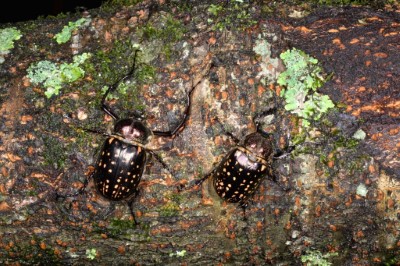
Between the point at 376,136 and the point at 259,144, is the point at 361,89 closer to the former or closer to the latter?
the point at 376,136

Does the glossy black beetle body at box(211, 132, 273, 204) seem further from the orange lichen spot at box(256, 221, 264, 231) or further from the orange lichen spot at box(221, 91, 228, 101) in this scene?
the orange lichen spot at box(221, 91, 228, 101)

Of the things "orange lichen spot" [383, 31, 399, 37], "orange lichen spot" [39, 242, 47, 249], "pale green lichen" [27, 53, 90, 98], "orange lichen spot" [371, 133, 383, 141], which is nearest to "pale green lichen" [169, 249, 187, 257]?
"orange lichen spot" [39, 242, 47, 249]

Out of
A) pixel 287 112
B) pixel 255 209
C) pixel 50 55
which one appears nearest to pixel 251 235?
pixel 255 209

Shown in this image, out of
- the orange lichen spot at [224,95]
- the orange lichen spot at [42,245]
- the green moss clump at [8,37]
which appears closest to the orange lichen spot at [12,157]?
the orange lichen spot at [42,245]

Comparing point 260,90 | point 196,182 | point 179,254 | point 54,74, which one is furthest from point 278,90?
point 54,74

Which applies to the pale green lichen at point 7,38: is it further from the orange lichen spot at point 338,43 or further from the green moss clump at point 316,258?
the green moss clump at point 316,258

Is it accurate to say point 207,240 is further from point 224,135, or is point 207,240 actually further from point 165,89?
point 165,89
